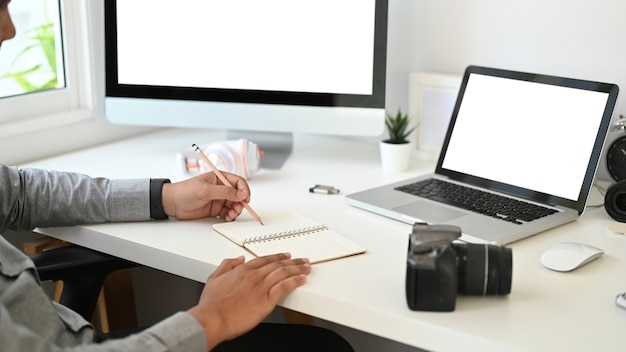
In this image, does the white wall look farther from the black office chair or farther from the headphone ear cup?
the black office chair

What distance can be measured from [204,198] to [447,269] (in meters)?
0.54

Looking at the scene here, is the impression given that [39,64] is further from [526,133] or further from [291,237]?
[526,133]

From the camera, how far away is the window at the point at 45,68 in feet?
6.47

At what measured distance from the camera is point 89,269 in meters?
1.50

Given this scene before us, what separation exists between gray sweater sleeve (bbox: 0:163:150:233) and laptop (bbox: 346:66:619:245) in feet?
1.36

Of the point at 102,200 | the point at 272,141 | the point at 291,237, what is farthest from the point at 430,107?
the point at 102,200

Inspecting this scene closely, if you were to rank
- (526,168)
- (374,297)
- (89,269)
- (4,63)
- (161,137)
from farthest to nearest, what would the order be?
1. (161,137)
2. (4,63)
3. (526,168)
4. (89,269)
5. (374,297)

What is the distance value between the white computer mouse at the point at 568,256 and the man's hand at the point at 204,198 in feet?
1.81

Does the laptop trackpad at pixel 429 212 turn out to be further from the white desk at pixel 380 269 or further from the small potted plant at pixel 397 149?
the small potted plant at pixel 397 149

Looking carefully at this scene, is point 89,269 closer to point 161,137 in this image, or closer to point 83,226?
point 83,226

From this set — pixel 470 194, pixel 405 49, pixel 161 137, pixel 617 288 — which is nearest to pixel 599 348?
pixel 617 288

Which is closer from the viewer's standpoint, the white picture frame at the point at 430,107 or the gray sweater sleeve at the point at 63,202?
the gray sweater sleeve at the point at 63,202

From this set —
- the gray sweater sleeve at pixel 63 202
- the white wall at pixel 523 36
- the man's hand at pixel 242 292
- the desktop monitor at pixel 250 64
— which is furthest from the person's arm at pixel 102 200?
the white wall at pixel 523 36

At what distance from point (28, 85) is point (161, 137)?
1.16 ft
